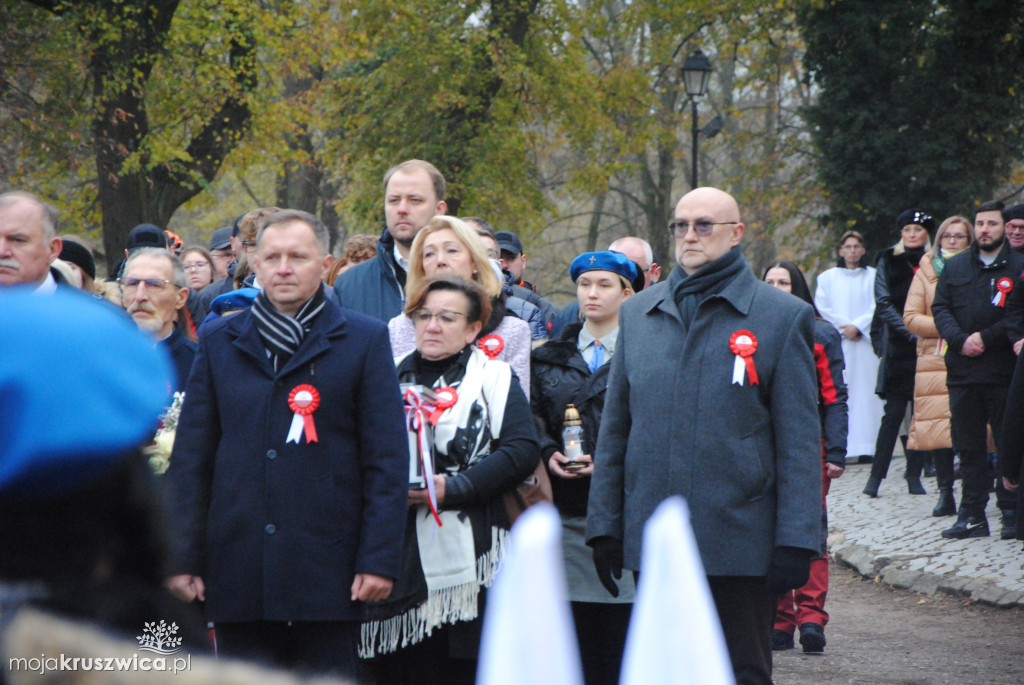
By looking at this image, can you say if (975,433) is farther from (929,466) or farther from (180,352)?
(180,352)

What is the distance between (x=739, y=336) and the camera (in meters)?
4.35

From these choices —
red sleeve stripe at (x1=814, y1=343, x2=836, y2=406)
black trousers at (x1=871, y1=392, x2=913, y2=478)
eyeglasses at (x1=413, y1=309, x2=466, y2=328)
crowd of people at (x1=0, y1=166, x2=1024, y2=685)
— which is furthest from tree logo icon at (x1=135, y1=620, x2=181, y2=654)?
black trousers at (x1=871, y1=392, x2=913, y2=478)

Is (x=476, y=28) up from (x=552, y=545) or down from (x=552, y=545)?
up

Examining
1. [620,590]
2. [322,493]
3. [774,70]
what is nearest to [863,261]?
[620,590]

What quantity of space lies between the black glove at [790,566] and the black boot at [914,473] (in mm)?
8263

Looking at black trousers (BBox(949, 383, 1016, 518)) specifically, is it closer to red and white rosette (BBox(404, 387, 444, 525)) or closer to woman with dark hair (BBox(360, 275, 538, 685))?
woman with dark hair (BBox(360, 275, 538, 685))

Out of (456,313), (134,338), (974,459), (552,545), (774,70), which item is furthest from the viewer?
(774,70)

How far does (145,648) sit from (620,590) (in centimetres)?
435

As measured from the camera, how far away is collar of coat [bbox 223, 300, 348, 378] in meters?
4.18

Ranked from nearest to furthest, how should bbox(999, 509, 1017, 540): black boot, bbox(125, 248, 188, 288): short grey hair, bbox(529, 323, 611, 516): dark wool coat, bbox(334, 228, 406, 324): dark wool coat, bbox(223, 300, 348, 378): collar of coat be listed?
bbox(223, 300, 348, 378): collar of coat, bbox(529, 323, 611, 516): dark wool coat, bbox(125, 248, 188, 288): short grey hair, bbox(334, 228, 406, 324): dark wool coat, bbox(999, 509, 1017, 540): black boot

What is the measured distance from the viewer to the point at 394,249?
6062 mm

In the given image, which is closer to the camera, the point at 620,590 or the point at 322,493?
the point at 322,493

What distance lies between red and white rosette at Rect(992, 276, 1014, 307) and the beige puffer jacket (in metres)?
1.02

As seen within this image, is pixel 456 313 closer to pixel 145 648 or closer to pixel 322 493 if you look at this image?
pixel 322 493
